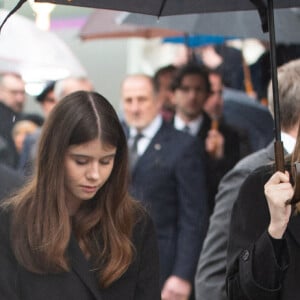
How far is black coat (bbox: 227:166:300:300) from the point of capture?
14.5 feet

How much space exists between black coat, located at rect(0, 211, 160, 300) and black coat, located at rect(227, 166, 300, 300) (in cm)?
31

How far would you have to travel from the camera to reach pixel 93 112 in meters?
4.76

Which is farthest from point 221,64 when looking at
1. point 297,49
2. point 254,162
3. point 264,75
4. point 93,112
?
point 93,112

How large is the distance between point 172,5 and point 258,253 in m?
1.27

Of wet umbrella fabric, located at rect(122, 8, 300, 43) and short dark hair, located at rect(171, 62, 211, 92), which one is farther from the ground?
wet umbrella fabric, located at rect(122, 8, 300, 43)

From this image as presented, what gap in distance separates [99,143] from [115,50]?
10.2 metres

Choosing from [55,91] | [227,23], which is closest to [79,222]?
[227,23]

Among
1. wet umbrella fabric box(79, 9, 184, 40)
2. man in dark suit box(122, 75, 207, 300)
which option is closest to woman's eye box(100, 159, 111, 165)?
man in dark suit box(122, 75, 207, 300)

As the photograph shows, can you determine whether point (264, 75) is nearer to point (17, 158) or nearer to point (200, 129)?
point (200, 129)

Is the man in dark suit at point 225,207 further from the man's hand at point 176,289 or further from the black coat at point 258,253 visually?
the man's hand at point 176,289

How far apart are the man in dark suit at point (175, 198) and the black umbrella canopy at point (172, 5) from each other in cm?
216

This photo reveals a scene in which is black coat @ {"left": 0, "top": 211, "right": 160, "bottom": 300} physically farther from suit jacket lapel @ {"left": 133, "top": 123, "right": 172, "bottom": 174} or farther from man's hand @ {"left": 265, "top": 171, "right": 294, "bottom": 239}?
suit jacket lapel @ {"left": 133, "top": 123, "right": 172, "bottom": 174}

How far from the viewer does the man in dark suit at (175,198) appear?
7281mm

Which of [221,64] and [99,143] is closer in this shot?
[99,143]
